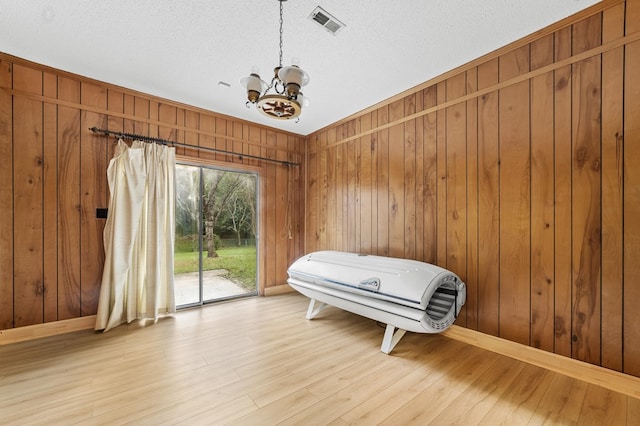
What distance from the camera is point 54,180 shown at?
8.96 ft

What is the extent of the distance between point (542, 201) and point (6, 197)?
15.8ft

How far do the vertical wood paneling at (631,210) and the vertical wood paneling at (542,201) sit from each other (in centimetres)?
38

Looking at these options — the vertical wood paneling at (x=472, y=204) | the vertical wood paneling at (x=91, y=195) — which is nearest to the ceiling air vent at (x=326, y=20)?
the vertical wood paneling at (x=472, y=204)

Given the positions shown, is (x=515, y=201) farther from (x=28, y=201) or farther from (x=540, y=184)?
(x=28, y=201)

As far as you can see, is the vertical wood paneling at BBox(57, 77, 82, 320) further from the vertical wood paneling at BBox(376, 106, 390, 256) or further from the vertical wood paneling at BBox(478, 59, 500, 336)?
the vertical wood paneling at BBox(478, 59, 500, 336)

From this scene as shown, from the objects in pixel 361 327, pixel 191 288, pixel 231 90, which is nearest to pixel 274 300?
pixel 191 288

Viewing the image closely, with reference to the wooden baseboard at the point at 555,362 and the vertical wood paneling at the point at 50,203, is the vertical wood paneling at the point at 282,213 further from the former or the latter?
the wooden baseboard at the point at 555,362

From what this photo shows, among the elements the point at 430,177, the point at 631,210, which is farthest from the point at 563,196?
the point at 430,177

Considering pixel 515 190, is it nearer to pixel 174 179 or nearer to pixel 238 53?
pixel 238 53

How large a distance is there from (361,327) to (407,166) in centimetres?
192

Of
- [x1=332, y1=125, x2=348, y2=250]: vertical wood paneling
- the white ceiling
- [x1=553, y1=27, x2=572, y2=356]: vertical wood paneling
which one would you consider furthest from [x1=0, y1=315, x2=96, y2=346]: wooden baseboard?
[x1=553, y1=27, x2=572, y2=356]: vertical wood paneling

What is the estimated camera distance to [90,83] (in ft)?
9.52

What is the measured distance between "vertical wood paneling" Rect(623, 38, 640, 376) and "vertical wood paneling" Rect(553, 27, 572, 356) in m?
0.28

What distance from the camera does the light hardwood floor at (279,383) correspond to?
159 centimetres
